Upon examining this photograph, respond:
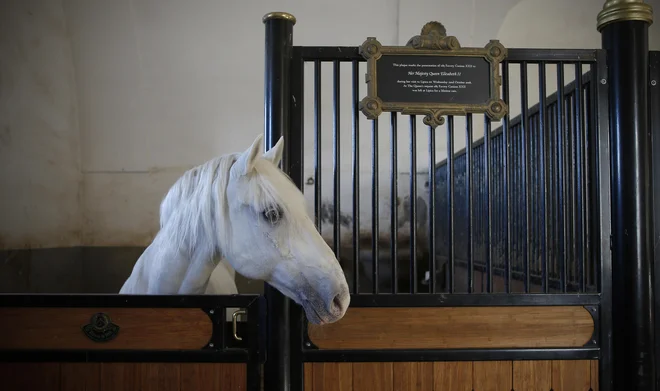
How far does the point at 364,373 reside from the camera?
1.30 meters

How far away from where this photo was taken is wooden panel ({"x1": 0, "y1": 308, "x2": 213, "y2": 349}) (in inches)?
Result: 49.0

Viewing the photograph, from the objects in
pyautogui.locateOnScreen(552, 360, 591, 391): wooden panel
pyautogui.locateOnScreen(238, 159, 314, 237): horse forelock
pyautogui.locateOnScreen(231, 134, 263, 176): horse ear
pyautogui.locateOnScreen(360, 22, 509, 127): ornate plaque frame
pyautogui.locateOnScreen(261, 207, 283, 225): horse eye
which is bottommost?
pyautogui.locateOnScreen(552, 360, 591, 391): wooden panel

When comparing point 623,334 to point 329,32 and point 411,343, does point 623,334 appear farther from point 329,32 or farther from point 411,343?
point 329,32

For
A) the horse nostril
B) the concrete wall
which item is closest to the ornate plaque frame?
the horse nostril

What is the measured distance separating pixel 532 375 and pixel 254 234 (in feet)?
2.98

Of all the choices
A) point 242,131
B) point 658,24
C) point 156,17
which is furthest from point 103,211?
point 658,24

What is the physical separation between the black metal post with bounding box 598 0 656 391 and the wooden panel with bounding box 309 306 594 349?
0.38ft

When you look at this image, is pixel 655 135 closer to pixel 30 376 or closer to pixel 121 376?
pixel 121 376

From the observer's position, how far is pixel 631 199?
133 centimetres

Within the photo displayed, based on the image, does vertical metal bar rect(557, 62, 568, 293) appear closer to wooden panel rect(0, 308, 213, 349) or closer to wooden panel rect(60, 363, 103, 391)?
wooden panel rect(0, 308, 213, 349)

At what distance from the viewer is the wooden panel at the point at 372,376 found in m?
1.30

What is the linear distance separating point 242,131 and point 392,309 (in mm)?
2799

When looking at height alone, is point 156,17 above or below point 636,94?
above

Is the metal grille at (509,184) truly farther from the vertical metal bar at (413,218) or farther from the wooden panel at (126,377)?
the wooden panel at (126,377)
